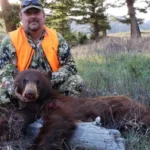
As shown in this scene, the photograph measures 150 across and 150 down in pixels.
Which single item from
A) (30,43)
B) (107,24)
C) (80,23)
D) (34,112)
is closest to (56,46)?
(30,43)

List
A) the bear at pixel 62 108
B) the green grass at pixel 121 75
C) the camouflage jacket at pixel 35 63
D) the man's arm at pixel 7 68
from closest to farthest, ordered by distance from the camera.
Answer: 1. the bear at pixel 62 108
2. the man's arm at pixel 7 68
3. the camouflage jacket at pixel 35 63
4. the green grass at pixel 121 75

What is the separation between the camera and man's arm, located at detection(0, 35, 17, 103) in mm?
4986

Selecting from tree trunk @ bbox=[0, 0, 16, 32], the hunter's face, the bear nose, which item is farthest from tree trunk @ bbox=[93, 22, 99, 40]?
the bear nose

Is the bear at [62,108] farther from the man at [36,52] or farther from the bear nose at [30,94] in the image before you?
the man at [36,52]

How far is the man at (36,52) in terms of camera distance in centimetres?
528

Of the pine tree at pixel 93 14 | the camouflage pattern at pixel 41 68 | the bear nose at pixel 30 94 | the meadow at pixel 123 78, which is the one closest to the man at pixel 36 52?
the camouflage pattern at pixel 41 68

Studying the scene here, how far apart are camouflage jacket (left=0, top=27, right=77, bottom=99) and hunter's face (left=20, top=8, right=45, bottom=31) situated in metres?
0.14

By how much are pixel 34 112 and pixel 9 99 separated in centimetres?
105

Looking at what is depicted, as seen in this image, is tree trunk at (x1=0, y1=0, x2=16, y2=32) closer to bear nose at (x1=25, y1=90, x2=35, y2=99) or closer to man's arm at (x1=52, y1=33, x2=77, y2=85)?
man's arm at (x1=52, y1=33, x2=77, y2=85)

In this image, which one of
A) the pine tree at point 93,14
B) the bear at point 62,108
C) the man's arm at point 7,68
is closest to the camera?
the bear at point 62,108

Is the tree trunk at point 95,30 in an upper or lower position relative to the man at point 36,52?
lower

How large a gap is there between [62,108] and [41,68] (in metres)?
1.70

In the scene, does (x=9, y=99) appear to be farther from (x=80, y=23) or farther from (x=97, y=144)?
(x=80, y=23)

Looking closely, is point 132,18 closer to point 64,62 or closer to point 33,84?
point 64,62
